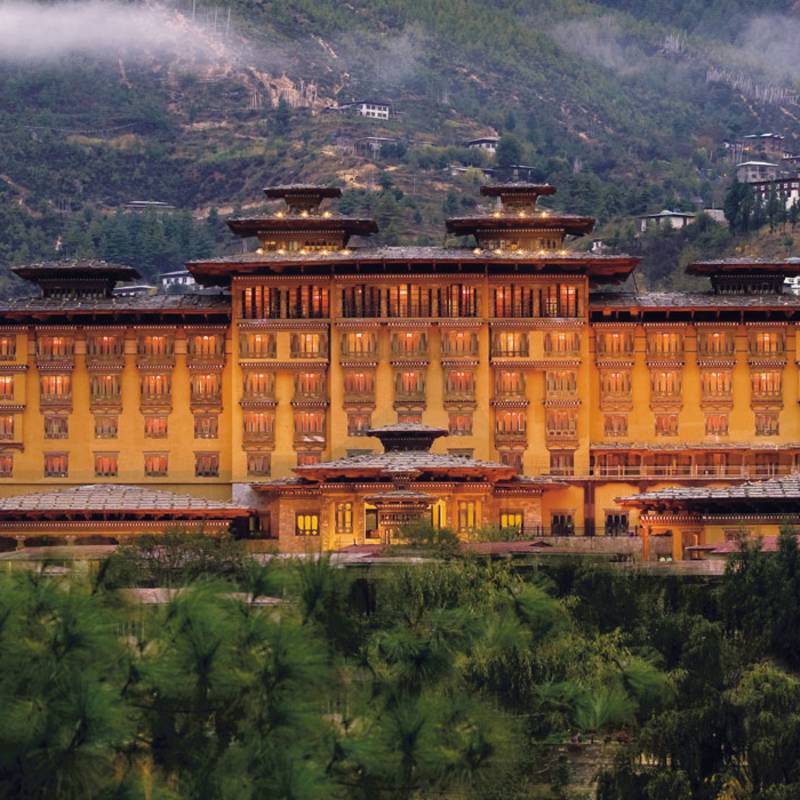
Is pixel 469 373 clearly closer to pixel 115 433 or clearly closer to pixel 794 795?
pixel 115 433

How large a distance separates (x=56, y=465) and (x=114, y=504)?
12744mm

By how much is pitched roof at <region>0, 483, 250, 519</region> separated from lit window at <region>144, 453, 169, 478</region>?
27.8 ft

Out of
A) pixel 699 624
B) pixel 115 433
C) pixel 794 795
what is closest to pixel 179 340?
pixel 115 433

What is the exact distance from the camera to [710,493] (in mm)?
88438

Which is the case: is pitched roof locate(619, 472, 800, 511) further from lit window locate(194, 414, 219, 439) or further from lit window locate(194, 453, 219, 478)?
lit window locate(194, 414, 219, 439)

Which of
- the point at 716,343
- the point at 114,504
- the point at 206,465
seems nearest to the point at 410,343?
the point at 206,465

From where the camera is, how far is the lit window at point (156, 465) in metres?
112

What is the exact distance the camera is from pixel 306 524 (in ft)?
342

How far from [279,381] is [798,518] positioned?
31100 mm

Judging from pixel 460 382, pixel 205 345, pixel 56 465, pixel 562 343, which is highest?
pixel 562 343

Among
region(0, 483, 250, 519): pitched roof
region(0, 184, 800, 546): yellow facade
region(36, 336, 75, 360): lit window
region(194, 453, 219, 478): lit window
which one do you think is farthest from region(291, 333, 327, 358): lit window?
region(36, 336, 75, 360): lit window

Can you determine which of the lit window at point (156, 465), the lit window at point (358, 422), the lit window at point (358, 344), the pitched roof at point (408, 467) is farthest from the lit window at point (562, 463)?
the lit window at point (156, 465)

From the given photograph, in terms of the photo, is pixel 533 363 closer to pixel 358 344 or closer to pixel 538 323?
pixel 538 323

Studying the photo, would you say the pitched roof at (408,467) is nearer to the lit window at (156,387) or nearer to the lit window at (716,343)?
the lit window at (156,387)
